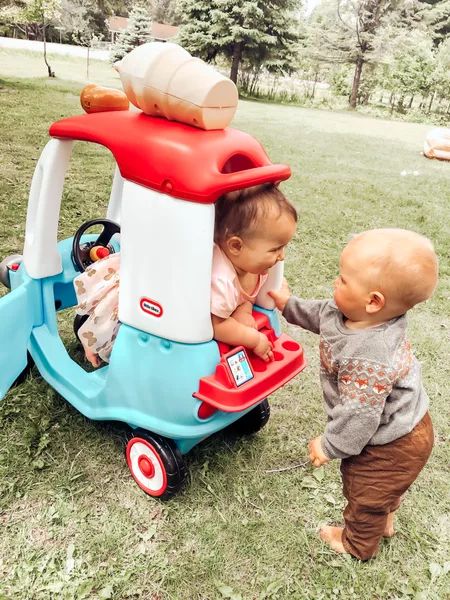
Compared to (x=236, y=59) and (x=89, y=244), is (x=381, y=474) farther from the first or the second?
(x=236, y=59)

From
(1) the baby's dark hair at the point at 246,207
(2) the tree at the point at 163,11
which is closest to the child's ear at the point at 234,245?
(1) the baby's dark hair at the point at 246,207

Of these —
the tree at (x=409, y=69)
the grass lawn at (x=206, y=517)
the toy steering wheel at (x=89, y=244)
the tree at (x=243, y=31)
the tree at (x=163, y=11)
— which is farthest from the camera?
the tree at (x=163, y=11)

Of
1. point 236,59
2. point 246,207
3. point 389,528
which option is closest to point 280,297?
point 246,207

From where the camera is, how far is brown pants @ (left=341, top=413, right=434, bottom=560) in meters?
1.73

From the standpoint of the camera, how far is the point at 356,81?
73.2 feet

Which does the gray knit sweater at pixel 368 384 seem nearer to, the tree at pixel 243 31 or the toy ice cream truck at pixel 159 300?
the toy ice cream truck at pixel 159 300

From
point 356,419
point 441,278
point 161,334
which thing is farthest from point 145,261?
point 441,278

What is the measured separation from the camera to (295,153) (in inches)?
349

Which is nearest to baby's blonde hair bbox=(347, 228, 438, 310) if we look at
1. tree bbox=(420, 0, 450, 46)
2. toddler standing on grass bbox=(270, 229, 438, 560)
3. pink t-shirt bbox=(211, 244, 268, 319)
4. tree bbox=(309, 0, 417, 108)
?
toddler standing on grass bbox=(270, 229, 438, 560)

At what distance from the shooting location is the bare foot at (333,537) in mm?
1989

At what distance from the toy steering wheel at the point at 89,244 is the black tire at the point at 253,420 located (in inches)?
38.9

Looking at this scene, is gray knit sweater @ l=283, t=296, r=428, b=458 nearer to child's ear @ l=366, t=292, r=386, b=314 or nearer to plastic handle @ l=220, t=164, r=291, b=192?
child's ear @ l=366, t=292, r=386, b=314

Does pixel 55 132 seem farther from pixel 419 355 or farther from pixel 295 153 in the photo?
pixel 295 153

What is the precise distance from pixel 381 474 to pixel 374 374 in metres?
0.39
